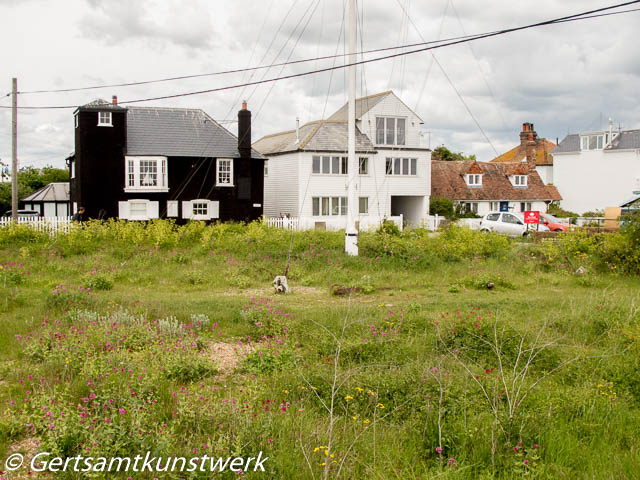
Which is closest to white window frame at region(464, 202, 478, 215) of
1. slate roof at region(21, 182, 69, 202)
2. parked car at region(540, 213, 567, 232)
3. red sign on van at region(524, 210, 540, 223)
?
parked car at region(540, 213, 567, 232)

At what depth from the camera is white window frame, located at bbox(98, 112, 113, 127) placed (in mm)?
31906

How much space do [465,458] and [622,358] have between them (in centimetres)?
487

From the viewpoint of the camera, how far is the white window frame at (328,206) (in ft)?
126

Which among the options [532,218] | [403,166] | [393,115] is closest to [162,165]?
[393,115]

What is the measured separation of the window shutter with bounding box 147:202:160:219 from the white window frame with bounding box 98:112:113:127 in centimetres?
505

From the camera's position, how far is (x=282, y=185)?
39688 millimetres

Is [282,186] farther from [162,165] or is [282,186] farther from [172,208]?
[162,165]

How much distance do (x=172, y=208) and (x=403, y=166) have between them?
675 inches

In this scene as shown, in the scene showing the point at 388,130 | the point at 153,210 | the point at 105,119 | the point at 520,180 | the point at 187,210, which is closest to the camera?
the point at 105,119

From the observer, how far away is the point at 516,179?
170 ft

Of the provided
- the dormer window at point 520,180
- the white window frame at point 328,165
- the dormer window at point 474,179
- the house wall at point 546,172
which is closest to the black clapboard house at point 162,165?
the white window frame at point 328,165

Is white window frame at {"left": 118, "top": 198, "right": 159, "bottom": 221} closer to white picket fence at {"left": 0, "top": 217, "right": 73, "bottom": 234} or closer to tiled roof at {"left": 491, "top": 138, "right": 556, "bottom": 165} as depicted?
white picket fence at {"left": 0, "top": 217, "right": 73, "bottom": 234}

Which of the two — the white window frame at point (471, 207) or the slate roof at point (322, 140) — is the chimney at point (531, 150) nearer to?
the white window frame at point (471, 207)

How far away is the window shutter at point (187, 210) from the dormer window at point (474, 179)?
26454mm
